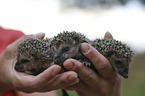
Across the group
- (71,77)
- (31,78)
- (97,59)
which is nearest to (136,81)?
(97,59)

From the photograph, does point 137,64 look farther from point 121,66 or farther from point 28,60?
point 28,60

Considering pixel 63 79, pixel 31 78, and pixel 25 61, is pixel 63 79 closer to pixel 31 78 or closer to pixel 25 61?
pixel 31 78

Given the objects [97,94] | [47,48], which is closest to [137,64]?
[97,94]

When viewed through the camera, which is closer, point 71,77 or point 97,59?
point 71,77

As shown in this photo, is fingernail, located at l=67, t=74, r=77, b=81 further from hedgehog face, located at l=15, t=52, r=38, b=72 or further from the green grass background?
the green grass background

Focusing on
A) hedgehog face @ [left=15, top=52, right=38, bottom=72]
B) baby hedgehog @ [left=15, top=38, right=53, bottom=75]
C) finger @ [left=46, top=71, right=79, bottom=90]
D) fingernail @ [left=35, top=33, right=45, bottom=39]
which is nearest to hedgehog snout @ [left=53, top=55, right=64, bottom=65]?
baby hedgehog @ [left=15, top=38, right=53, bottom=75]

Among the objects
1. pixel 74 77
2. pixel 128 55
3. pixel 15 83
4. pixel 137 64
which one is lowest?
pixel 137 64
